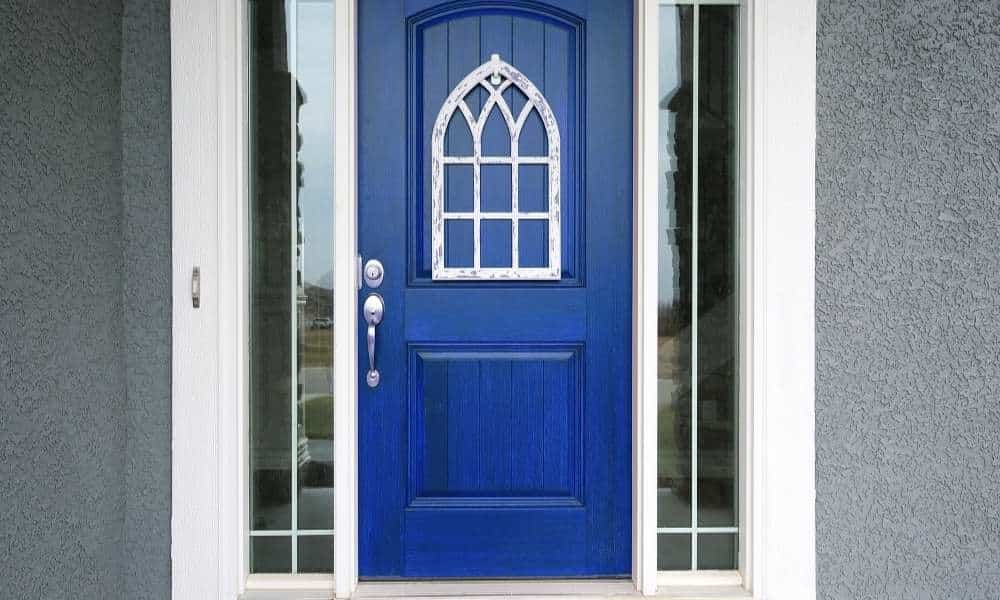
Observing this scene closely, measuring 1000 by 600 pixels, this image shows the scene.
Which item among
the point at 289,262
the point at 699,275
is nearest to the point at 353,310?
the point at 289,262

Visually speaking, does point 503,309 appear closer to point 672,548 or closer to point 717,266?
point 717,266

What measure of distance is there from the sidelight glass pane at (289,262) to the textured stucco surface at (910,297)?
1520 mm

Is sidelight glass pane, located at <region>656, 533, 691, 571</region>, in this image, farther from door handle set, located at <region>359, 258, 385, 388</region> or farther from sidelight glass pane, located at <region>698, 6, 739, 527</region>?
door handle set, located at <region>359, 258, 385, 388</region>

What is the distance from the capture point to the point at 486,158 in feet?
7.30

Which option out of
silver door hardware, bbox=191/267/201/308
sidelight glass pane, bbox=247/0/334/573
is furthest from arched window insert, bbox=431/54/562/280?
silver door hardware, bbox=191/267/201/308

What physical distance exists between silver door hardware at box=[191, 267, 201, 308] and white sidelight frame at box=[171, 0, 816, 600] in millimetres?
16

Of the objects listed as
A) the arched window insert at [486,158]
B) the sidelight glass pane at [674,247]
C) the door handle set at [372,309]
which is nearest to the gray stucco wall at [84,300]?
the door handle set at [372,309]

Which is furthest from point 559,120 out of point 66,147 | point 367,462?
point 66,147

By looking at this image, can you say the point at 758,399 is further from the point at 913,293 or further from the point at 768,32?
the point at 768,32

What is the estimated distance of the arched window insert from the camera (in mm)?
2225

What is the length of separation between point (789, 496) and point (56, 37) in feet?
7.88

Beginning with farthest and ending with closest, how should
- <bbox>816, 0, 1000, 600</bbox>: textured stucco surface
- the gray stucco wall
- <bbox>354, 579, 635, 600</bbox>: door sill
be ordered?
<bbox>354, 579, 635, 600</bbox>: door sill < <bbox>816, 0, 1000, 600</bbox>: textured stucco surface < the gray stucco wall

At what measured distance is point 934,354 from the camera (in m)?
2.05

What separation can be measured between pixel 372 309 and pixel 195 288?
0.52 meters
